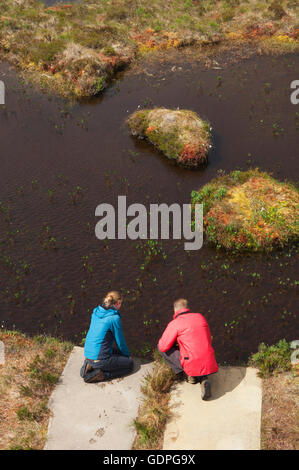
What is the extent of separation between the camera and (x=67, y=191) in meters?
20.7

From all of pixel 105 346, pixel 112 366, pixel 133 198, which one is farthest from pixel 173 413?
pixel 133 198

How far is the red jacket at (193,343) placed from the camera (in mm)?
10031

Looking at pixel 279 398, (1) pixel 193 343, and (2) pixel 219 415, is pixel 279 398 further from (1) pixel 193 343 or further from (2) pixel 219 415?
(1) pixel 193 343

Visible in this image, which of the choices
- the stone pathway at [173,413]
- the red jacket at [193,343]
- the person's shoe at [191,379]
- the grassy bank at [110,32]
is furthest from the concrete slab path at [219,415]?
the grassy bank at [110,32]

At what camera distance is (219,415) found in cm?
1000

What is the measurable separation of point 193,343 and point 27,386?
185 inches

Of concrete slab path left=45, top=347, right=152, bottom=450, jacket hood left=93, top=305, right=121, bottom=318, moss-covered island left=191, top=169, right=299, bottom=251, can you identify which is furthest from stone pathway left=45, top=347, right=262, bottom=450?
moss-covered island left=191, top=169, right=299, bottom=251

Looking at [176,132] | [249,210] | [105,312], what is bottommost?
[105,312]

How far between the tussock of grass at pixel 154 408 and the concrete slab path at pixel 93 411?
22cm

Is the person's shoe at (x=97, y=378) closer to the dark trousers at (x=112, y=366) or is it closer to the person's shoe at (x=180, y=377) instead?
the dark trousers at (x=112, y=366)

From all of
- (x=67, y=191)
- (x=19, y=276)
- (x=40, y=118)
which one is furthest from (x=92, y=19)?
(x=19, y=276)

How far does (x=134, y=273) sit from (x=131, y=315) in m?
2.15

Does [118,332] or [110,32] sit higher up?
[110,32]

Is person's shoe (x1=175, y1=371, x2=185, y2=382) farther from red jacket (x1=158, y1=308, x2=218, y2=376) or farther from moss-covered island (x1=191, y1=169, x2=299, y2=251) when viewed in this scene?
moss-covered island (x1=191, y1=169, x2=299, y2=251)
